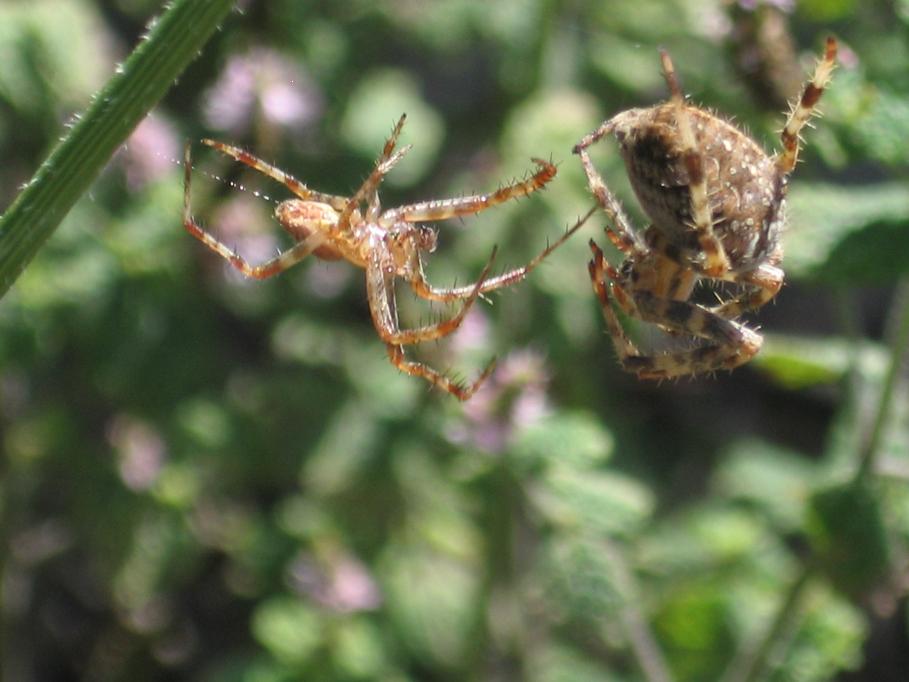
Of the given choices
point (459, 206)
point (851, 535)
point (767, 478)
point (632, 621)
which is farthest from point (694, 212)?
point (767, 478)

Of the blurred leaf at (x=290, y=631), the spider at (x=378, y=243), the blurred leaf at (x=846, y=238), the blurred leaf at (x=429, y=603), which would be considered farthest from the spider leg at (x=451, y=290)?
the blurred leaf at (x=429, y=603)

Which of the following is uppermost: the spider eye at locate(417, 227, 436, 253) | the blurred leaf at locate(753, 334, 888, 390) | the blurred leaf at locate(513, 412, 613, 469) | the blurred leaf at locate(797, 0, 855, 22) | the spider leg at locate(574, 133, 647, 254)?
the blurred leaf at locate(797, 0, 855, 22)

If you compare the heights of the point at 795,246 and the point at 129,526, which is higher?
the point at 795,246

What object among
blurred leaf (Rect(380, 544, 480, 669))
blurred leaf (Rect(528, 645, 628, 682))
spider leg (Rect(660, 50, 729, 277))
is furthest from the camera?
blurred leaf (Rect(380, 544, 480, 669))

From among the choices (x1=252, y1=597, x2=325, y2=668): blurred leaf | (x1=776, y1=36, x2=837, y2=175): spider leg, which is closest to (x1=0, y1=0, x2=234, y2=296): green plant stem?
(x1=776, y1=36, x2=837, y2=175): spider leg

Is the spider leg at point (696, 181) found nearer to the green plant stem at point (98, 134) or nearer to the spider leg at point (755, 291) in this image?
the spider leg at point (755, 291)

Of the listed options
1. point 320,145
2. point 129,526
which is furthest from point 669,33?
point 129,526

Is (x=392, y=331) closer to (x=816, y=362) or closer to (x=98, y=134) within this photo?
(x=98, y=134)

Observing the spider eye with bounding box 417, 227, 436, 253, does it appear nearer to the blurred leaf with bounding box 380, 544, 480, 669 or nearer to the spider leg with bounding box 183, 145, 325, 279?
the spider leg with bounding box 183, 145, 325, 279

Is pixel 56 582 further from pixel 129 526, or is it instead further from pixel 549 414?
pixel 549 414
